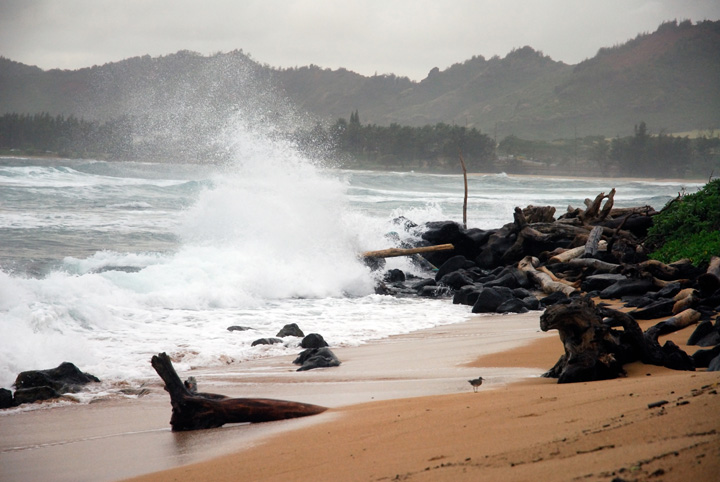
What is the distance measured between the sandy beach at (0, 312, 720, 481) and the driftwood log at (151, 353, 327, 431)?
9 cm

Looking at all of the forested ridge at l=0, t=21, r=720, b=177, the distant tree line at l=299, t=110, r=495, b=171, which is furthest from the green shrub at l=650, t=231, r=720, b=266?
the distant tree line at l=299, t=110, r=495, b=171

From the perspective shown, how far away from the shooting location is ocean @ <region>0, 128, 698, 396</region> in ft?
24.5

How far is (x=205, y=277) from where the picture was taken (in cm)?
1270

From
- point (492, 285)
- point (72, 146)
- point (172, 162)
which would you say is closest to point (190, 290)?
point (492, 285)

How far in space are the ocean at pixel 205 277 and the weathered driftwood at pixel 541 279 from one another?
6.21 feet

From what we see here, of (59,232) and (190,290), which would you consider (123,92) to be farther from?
(190,290)

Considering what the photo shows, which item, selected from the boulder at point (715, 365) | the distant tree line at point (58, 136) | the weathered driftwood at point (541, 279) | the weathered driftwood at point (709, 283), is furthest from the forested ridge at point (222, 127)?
the boulder at point (715, 365)

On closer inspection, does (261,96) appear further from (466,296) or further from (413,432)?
(413,432)

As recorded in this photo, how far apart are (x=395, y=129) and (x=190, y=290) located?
102m

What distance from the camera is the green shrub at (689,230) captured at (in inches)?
436


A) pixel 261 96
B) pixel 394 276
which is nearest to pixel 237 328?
pixel 394 276

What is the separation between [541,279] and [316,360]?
7.58m

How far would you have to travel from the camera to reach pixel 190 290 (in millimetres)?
11359

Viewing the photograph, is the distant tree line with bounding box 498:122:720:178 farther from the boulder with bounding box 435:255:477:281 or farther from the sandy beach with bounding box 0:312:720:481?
the sandy beach with bounding box 0:312:720:481
